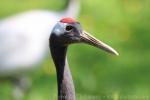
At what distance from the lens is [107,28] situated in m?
8.88

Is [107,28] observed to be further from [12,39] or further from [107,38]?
[12,39]

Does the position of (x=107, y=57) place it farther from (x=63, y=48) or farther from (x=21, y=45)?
(x=63, y=48)

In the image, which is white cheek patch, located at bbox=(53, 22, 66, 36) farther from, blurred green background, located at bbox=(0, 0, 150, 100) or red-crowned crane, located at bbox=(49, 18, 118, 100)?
blurred green background, located at bbox=(0, 0, 150, 100)

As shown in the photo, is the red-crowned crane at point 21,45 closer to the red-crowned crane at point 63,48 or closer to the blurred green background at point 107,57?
the blurred green background at point 107,57

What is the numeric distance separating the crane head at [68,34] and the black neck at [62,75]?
0.05 metres

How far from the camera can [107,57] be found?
7961 mm

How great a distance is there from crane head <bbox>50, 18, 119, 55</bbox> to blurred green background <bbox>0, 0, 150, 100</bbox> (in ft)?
5.06

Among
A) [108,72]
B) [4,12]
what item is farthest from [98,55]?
[4,12]

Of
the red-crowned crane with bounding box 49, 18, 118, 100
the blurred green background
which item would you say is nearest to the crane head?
the red-crowned crane with bounding box 49, 18, 118, 100

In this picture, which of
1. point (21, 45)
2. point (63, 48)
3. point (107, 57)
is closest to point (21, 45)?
point (21, 45)

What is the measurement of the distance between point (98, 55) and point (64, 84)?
3.47 metres

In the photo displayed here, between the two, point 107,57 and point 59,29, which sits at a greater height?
point 107,57

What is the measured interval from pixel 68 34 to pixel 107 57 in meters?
3.33

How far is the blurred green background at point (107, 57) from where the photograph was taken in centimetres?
732
